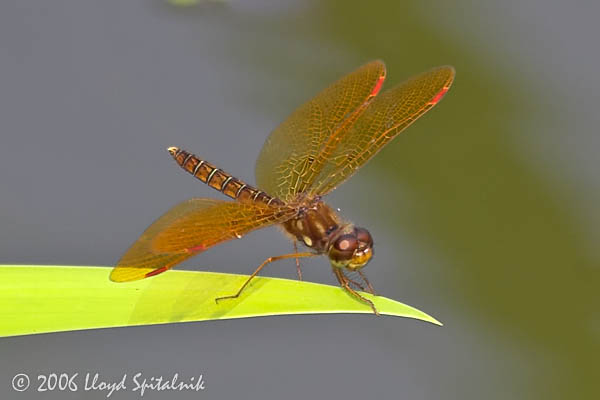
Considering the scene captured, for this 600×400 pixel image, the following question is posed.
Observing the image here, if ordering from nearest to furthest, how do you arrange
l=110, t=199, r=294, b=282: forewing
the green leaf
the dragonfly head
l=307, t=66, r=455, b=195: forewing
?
the green leaf
l=110, t=199, r=294, b=282: forewing
the dragonfly head
l=307, t=66, r=455, b=195: forewing

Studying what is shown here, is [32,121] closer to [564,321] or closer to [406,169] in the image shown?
[406,169]

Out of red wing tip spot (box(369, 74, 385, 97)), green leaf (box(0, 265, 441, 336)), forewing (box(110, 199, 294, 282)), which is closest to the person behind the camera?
green leaf (box(0, 265, 441, 336))

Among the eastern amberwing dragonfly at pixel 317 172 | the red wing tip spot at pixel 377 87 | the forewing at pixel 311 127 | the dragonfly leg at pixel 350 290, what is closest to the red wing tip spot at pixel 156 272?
the eastern amberwing dragonfly at pixel 317 172

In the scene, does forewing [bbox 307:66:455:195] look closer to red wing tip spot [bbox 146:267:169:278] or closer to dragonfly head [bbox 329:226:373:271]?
dragonfly head [bbox 329:226:373:271]

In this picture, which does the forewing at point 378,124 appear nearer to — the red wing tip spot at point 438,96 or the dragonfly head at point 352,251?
the red wing tip spot at point 438,96

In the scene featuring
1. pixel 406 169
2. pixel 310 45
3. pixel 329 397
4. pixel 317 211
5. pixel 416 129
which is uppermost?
pixel 310 45

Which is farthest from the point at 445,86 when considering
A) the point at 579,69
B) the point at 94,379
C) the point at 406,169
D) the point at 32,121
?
the point at 32,121

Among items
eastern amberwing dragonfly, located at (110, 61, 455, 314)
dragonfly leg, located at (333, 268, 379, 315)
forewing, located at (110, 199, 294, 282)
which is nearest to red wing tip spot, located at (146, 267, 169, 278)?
forewing, located at (110, 199, 294, 282)
